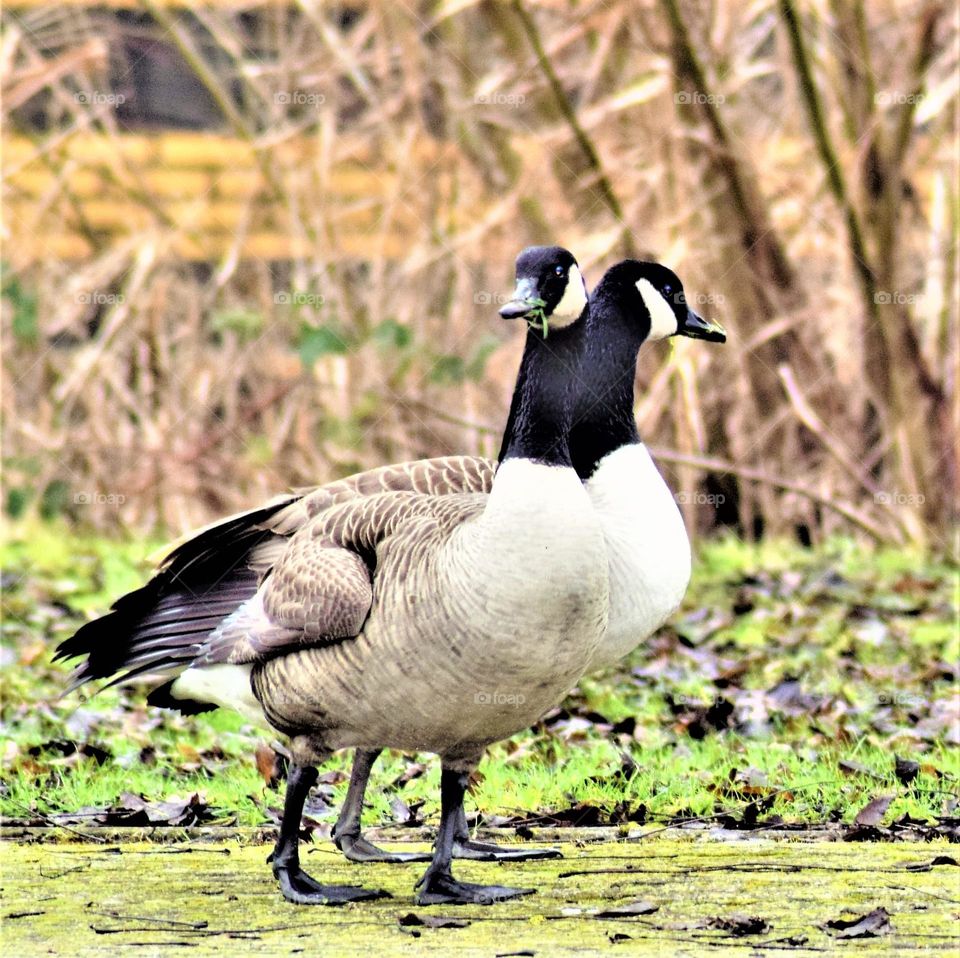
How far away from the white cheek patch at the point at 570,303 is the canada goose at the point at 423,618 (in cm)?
3

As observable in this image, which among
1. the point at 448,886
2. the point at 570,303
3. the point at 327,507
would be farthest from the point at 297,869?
the point at 570,303

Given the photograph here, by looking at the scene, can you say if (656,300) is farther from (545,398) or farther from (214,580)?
(214,580)

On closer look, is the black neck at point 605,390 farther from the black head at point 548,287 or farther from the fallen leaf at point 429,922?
the fallen leaf at point 429,922

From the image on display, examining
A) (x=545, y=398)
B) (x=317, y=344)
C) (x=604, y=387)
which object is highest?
(x=317, y=344)

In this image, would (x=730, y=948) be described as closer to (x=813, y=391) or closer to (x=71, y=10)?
(x=813, y=391)

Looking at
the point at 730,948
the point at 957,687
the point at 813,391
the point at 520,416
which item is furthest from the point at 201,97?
the point at 730,948

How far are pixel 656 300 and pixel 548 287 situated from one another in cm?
176

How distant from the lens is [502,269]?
9297 mm

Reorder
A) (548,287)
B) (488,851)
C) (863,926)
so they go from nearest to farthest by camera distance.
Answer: (863,926), (548,287), (488,851)

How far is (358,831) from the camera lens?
14.0 ft

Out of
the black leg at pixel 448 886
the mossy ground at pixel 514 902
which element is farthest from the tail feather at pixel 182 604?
the black leg at pixel 448 886

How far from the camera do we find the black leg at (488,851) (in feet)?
13.5

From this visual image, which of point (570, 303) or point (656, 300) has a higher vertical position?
point (656, 300)

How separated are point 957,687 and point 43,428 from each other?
6116mm
